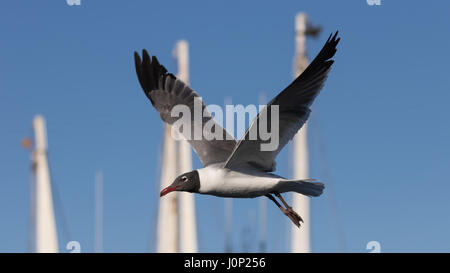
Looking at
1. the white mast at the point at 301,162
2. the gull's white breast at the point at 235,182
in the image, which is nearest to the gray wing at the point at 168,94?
the gull's white breast at the point at 235,182

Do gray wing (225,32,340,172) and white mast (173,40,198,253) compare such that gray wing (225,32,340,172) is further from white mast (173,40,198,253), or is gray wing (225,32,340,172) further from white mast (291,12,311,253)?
white mast (291,12,311,253)

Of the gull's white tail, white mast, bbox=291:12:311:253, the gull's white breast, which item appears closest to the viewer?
the gull's white breast

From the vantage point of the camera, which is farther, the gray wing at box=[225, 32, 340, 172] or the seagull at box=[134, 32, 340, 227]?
the gray wing at box=[225, 32, 340, 172]

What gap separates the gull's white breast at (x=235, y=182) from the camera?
8.06 meters

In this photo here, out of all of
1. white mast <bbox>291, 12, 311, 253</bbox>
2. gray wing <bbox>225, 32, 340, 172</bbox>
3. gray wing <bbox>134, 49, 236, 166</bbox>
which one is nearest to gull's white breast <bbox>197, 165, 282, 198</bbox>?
gray wing <bbox>225, 32, 340, 172</bbox>

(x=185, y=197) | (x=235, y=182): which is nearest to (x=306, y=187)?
(x=235, y=182)

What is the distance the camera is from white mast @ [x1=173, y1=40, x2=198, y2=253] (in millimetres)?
26016

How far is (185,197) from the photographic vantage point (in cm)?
2973

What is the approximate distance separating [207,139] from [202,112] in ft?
2.28

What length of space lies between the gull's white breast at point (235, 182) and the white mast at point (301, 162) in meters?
22.2

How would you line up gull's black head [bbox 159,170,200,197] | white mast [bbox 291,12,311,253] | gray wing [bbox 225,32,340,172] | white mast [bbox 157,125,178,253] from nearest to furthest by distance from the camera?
gull's black head [bbox 159,170,200,197], gray wing [bbox 225,32,340,172], white mast [bbox 157,125,178,253], white mast [bbox 291,12,311,253]

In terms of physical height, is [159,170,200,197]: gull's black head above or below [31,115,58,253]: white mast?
below
